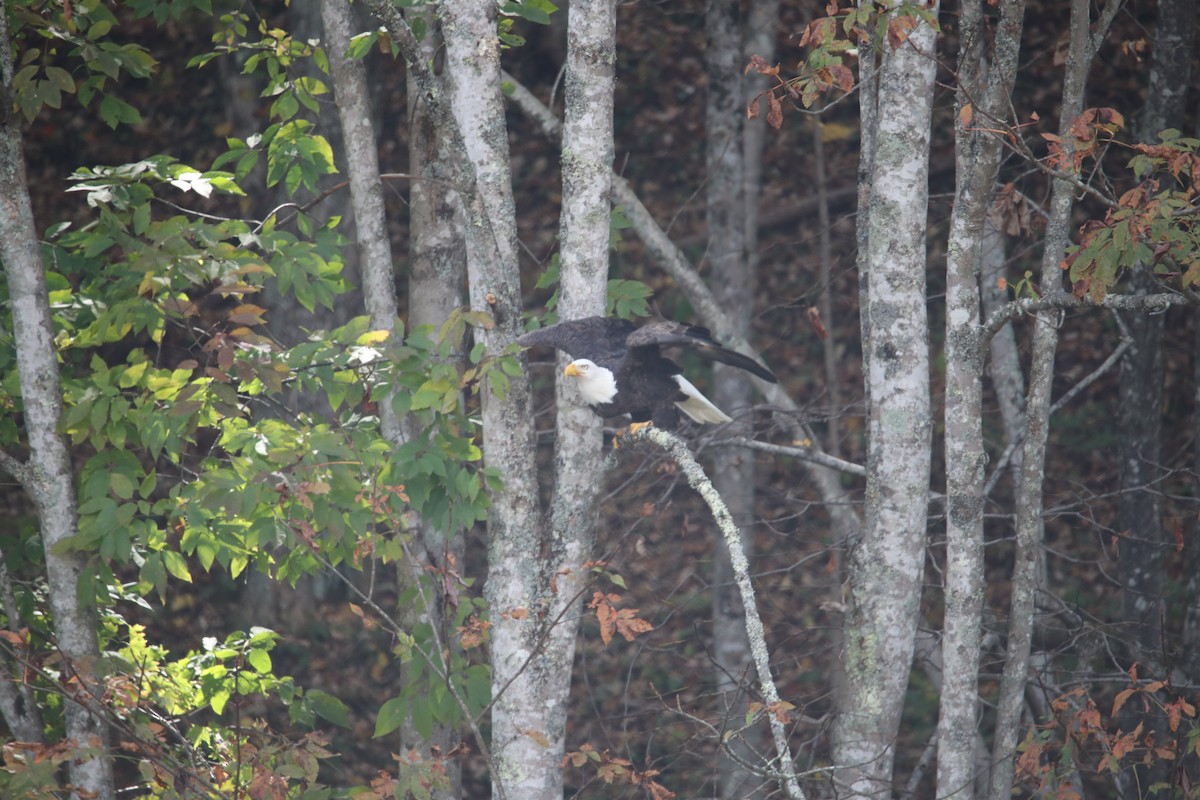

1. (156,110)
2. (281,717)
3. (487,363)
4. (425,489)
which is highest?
(156,110)

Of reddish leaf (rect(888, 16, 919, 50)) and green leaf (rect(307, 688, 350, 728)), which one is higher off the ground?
reddish leaf (rect(888, 16, 919, 50))

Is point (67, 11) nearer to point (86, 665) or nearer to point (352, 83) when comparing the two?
point (352, 83)

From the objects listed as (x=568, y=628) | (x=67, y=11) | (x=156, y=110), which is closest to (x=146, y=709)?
(x=568, y=628)

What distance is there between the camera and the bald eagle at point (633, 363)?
12.9 feet

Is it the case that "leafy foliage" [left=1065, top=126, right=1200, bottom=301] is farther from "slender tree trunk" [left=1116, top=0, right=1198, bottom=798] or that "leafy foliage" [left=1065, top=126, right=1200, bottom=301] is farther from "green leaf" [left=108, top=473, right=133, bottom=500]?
"green leaf" [left=108, top=473, right=133, bottom=500]

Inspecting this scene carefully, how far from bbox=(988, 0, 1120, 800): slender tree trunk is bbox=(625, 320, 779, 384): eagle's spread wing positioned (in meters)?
0.95

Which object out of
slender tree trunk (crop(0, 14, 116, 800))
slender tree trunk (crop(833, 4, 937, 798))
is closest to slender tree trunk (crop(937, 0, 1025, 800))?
slender tree trunk (crop(833, 4, 937, 798))

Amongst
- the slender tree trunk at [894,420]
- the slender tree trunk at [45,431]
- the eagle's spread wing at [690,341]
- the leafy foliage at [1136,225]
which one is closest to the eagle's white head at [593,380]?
the eagle's spread wing at [690,341]

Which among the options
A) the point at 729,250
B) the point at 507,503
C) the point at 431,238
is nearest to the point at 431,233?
the point at 431,238

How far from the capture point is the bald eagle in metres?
3.93

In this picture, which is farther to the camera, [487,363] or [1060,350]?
[1060,350]

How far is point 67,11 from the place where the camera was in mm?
4039

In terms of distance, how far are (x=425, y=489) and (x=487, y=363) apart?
0.72 meters

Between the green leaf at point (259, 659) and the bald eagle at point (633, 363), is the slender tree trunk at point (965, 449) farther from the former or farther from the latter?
the green leaf at point (259, 659)
